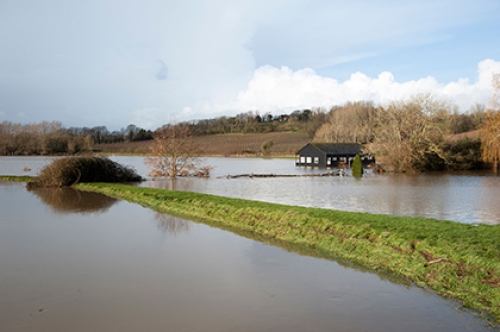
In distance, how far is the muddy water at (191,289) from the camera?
665 centimetres

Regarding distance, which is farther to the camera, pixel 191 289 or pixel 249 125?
pixel 249 125

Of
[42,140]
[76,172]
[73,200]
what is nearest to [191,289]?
[73,200]

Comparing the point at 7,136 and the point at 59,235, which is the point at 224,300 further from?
the point at 7,136

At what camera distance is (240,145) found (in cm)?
10650

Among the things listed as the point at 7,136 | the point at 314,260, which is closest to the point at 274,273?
the point at 314,260

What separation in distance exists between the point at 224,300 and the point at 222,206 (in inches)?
363

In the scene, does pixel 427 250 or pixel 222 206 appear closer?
pixel 427 250

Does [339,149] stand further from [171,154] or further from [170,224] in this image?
[170,224]

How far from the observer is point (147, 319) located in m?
6.77

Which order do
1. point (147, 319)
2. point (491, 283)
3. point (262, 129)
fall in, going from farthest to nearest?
point (262, 129), point (491, 283), point (147, 319)

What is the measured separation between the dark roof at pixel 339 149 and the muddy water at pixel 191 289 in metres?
46.1

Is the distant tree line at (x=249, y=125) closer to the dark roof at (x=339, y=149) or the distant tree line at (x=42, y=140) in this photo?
the distant tree line at (x=42, y=140)

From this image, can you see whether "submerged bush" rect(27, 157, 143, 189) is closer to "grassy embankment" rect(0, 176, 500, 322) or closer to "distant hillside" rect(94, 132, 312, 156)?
"grassy embankment" rect(0, 176, 500, 322)

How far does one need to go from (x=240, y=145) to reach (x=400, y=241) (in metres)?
97.1
